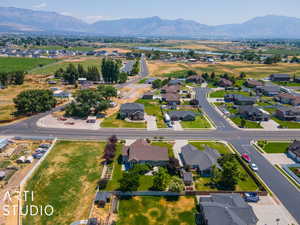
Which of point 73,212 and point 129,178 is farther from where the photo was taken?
point 129,178

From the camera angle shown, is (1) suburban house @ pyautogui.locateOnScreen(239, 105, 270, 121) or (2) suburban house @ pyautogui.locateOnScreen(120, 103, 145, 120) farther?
(1) suburban house @ pyautogui.locateOnScreen(239, 105, 270, 121)

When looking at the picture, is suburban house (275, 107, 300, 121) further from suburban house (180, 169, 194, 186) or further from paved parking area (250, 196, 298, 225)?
suburban house (180, 169, 194, 186)

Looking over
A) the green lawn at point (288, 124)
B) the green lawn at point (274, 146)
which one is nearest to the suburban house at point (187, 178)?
the green lawn at point (274, 146)

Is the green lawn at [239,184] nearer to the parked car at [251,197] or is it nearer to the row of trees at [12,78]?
the parked car at [251,197]

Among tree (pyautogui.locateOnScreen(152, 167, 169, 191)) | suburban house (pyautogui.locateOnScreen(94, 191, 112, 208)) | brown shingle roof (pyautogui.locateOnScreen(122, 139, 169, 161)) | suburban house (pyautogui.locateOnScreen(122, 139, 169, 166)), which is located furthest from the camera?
brown shingle roof (pyautogui.locateOnScreen(122, 139, 169, 161))

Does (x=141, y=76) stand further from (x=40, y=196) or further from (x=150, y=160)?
(x=40, y=196)

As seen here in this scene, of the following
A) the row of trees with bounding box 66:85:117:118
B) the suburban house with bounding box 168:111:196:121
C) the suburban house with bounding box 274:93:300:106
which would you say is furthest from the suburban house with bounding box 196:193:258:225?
the suburban house with bounding box 274:93:300:106

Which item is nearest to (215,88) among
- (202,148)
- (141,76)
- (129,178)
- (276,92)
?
(276,92)
